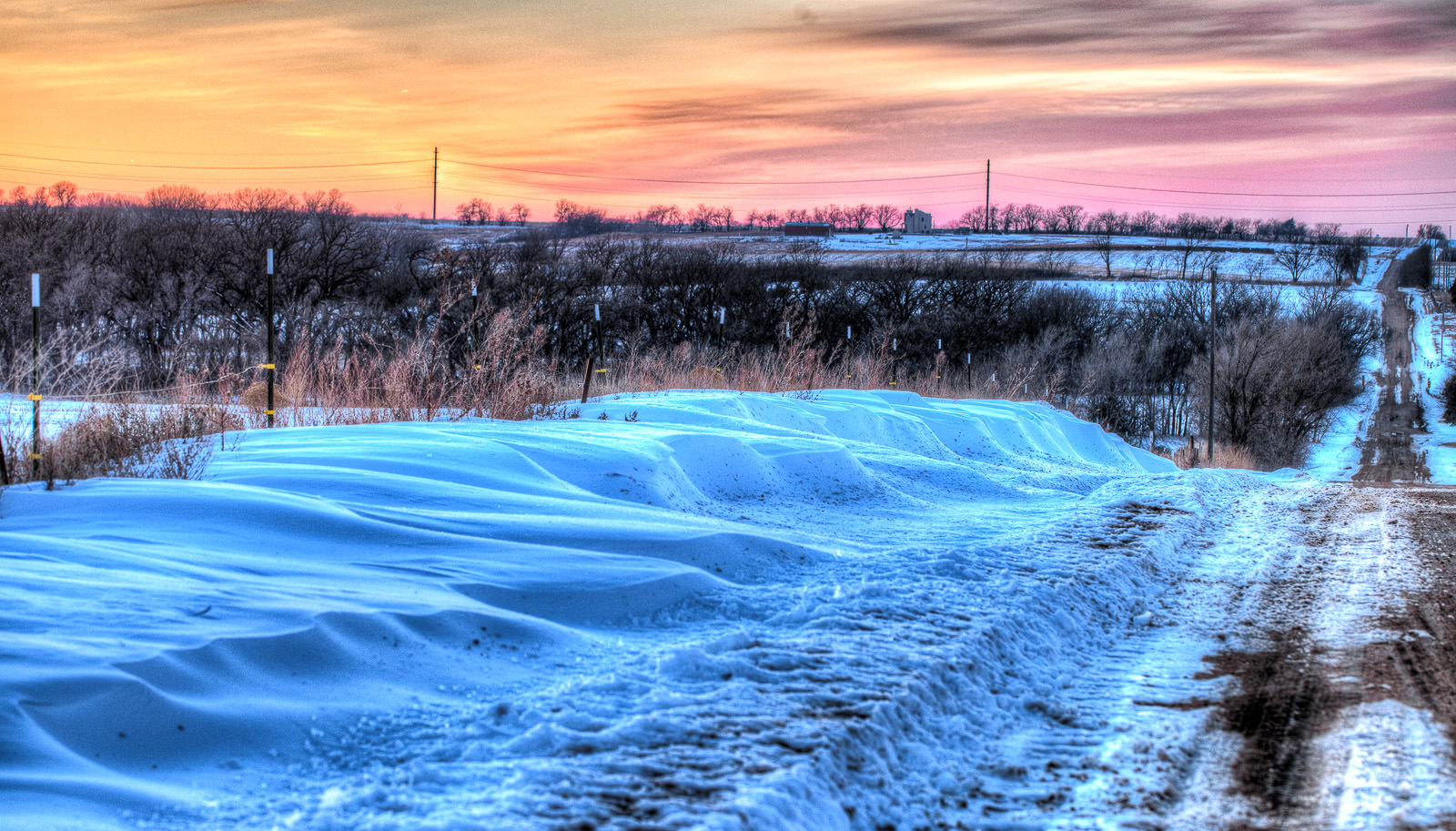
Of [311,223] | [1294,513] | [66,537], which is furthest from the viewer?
[311,223]

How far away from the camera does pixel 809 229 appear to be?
119m

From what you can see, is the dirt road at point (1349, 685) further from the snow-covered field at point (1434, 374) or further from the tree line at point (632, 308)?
the snow-covered field at point (1434, 374)

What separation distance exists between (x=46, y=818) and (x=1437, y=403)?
87646 mm

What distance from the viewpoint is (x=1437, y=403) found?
7225cm

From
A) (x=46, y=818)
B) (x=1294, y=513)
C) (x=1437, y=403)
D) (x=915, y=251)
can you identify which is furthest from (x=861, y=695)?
(x=915, y=251)

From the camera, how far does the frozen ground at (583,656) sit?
3357 millimetres

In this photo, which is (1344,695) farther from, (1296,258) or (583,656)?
(1296,258)

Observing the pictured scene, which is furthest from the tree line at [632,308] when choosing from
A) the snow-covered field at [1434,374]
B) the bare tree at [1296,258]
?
the bare tree at [1296,258]

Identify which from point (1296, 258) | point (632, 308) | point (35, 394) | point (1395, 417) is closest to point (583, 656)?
point (35, 394)

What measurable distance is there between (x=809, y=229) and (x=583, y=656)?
117 metres

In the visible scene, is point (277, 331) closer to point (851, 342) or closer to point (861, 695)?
point (851, 342)

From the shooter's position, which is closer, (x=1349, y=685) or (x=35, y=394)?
(x=1349, y=685)

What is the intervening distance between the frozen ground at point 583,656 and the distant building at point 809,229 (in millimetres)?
109239

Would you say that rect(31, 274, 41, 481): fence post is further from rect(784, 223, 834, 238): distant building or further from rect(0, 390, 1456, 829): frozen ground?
rect(784, 223, 834, 238): distant building
